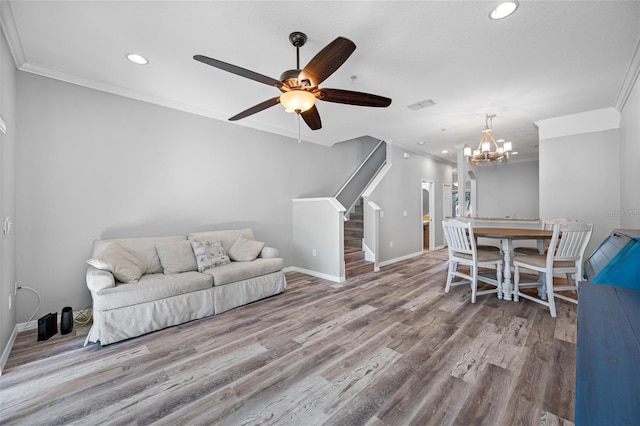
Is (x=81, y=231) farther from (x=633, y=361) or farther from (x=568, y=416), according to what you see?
(x=568, y=416)

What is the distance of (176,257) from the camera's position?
3.22 meters

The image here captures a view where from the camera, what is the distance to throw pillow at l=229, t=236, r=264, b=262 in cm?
371

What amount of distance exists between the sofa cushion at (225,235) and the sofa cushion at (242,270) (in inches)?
18.4

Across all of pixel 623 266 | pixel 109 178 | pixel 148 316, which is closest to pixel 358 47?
pixel 623 266

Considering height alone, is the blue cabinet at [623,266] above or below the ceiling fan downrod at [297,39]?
below

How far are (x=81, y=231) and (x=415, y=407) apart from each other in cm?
367

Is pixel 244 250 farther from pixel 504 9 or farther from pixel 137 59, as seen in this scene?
pixel 504 9

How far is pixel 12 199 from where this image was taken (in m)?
2.50

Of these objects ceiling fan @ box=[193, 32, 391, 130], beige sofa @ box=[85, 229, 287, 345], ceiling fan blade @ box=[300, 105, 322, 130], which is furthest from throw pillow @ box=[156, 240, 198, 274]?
ceiling fan blade @ box=[300, 105, 322, 130]

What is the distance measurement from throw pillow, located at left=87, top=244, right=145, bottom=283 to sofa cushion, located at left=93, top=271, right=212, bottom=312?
0.08 metres

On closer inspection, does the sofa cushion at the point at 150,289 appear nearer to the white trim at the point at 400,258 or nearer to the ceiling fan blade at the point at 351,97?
the ceiling fan blade at the point at 351,97

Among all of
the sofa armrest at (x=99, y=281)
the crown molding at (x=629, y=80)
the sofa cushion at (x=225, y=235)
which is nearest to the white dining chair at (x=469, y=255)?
the crown molding at (x=629, y=80)

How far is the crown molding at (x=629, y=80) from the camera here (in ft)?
8.50

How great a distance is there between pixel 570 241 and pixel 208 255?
4236 mm
